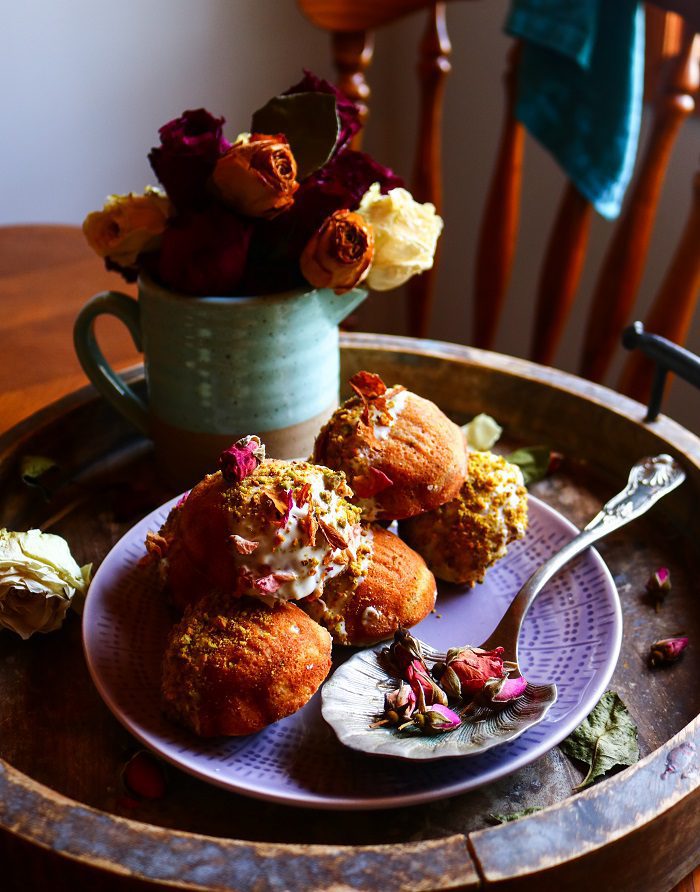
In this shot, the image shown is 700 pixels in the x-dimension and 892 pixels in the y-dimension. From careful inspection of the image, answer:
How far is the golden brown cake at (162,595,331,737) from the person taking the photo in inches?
18.2

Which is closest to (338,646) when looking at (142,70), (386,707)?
(386,707)

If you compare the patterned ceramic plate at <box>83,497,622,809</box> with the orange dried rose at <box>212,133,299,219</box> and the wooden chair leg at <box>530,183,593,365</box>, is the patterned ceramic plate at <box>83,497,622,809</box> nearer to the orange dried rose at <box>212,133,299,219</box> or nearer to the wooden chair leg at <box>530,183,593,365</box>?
the orange dried rose at <box>212,133,299,219</box>

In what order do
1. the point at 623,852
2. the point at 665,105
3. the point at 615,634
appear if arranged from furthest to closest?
the point at 665,105 < the point at 615,634 < the point at 623,852

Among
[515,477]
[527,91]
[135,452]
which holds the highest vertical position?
[527,91]

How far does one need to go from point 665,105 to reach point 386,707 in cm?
97

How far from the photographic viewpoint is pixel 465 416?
2.76 ft

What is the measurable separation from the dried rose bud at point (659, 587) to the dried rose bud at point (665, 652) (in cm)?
5

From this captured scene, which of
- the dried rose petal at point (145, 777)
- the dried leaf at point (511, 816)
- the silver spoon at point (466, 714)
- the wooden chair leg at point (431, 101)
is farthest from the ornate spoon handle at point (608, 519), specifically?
the wooden chair leg at point (431, 101)

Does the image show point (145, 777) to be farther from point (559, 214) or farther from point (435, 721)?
point (559, 214)

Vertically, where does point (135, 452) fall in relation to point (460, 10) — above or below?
below

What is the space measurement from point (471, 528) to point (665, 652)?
0.50ft

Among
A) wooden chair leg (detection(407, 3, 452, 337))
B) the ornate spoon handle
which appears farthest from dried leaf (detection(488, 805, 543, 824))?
wooden chair leg (detection(407, 3, 452, 337))

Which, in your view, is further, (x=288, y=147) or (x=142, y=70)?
(x=142, y=70)

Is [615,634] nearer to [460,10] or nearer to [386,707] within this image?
[386,707]
